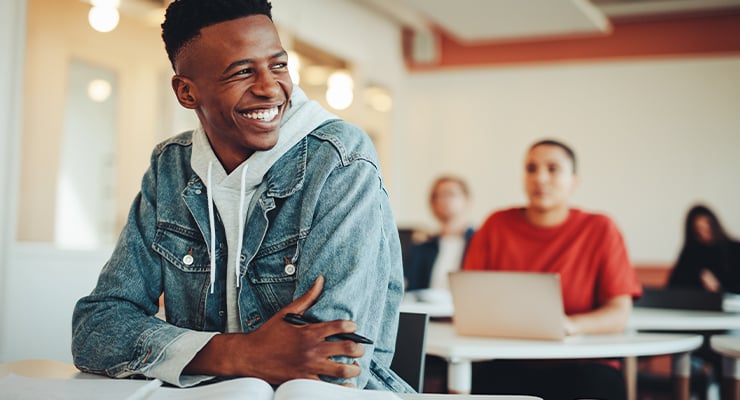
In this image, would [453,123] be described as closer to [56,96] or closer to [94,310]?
→ [56,96]

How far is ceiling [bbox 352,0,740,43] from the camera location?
21.1ft

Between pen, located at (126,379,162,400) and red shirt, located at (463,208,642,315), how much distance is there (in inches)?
77.0

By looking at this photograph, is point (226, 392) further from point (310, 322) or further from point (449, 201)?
point (449, 201)

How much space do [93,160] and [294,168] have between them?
3936 mm

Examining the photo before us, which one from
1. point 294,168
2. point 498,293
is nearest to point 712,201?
point 498,293

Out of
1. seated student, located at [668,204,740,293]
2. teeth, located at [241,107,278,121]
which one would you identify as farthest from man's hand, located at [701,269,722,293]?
teeth, located at [241,107,278,121]

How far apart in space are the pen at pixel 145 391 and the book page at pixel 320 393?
0.21 meters

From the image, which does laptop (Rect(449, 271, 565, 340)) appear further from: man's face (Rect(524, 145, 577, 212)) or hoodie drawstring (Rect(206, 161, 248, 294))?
hoodie drawstring (Rect(206, 161, 248, 294))

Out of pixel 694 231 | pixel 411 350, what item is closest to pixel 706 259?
pixel 694 231

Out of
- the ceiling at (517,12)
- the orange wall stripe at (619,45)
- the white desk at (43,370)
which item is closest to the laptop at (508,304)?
the white desk at (43,370)

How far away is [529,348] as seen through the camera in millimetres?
2230

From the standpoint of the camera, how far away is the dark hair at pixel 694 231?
518cm

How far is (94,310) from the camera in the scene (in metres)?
1.50

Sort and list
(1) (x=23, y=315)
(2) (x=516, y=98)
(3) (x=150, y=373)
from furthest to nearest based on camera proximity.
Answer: (2) (x=516, y=98)
(1) (x=23, y=315)
(3) (x=150, y=373)
